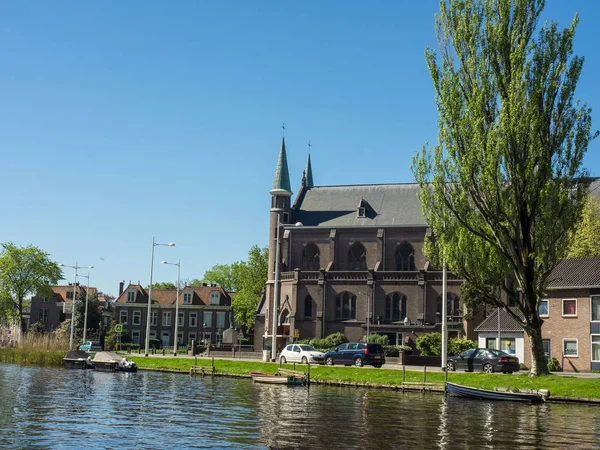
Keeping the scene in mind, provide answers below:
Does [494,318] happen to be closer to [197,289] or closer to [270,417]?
[270,417]

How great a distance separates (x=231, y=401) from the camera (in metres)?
33.3

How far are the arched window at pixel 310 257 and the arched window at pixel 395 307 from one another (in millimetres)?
10980

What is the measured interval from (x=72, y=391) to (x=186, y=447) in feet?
59.7

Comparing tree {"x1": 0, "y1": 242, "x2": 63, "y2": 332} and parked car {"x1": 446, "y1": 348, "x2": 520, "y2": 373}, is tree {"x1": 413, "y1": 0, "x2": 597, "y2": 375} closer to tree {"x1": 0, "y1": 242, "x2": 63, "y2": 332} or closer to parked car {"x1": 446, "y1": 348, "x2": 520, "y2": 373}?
parked car {"x1": 446, "y1": 348, "x2": 520, "y2": 373}

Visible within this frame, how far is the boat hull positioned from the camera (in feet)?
115

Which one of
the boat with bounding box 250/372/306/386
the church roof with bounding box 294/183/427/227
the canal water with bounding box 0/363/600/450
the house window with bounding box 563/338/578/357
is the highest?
the church roof with bounding box 294/183/427/227

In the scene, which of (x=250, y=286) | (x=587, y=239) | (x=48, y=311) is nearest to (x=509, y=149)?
(x=587, y=239)

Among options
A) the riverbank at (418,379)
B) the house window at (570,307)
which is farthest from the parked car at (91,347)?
the house window at (570,307)

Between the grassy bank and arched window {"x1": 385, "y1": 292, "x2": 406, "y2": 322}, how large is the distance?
81.4 feet

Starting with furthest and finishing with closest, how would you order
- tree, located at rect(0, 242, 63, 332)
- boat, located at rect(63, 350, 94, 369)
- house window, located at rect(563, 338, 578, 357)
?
tree, located at rect(0, 242, 63, 332), boat, located at rect(63, 350, 94, 369), house window, located at rect(563, 338, 578, 357)

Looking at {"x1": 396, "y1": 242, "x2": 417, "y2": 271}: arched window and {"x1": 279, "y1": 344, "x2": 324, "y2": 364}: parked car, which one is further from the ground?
{"x1": 396, "y1": 242, "x2": 417, "y2": 271}: arched window

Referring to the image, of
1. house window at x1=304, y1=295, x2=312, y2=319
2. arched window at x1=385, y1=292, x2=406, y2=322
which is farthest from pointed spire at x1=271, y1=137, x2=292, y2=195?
arched window at x1=385, y1=292, x2=406, y2=322

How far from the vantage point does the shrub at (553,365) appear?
5031 cm

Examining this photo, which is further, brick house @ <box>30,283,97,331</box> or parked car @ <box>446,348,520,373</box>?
brick house @ <box>30,283,97,331</box>
